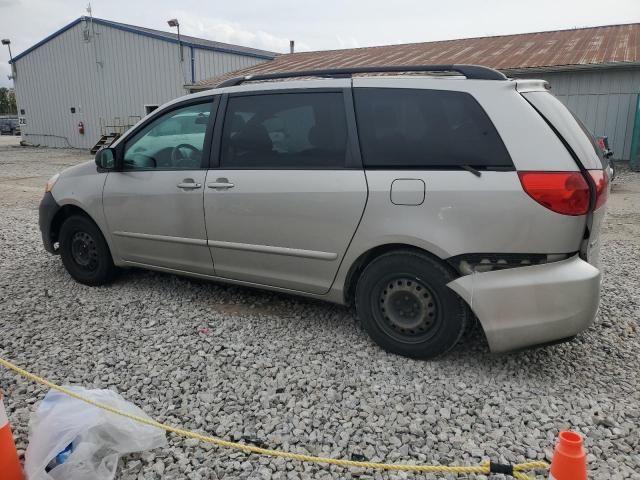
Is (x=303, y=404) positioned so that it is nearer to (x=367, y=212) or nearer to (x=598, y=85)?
(x=367, y=212)

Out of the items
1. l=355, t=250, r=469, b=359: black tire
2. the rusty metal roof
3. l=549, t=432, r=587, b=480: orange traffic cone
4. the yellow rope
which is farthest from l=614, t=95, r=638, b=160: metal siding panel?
l=549, t=432, r=587, b=480: orange traffic cone

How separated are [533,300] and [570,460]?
1.19m

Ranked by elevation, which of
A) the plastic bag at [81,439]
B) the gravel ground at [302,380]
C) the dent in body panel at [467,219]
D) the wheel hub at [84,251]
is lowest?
the gravel ground at [302,380]

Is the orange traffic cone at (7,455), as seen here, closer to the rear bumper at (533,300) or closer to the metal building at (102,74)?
the rear bumper at (533,300)

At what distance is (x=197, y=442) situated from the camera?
251 centimetres

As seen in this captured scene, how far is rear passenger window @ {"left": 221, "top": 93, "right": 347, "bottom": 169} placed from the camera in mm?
3367

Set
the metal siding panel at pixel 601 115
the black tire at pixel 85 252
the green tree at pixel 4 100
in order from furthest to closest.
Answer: the green tree at pixel 4 100
the metal siding panel at pixel 601 115
the black tire at pixel 85 252

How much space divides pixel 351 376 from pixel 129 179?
2488 mm

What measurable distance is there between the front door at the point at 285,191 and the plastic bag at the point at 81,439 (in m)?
1.47

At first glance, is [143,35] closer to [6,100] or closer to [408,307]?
[408,307]

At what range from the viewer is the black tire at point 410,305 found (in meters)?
3.03

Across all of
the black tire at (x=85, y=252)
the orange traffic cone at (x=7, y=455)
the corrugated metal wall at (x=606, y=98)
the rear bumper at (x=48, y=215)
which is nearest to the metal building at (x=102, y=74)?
the corrugated metal wall at (x=606, y=98)

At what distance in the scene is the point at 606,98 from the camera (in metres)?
13.2

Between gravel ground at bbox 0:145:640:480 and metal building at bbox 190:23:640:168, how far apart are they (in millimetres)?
10430
